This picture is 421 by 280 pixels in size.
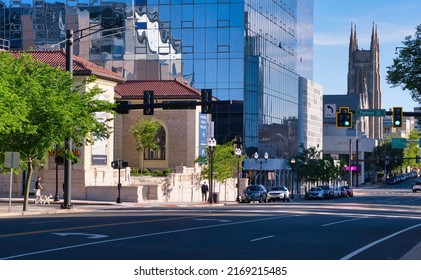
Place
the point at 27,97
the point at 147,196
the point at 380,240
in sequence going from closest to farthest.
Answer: the point at 380,240
the point at 27,97
the point at 147,196

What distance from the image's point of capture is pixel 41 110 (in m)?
40.7

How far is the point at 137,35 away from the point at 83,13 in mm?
6314

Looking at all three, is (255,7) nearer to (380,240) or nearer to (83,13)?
(83,13)

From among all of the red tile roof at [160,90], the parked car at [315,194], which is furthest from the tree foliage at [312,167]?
the red tile roof at [160,90]

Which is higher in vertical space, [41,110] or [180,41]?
[180,41]

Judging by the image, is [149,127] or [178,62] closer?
[149,127]

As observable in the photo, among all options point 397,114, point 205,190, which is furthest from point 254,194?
point 397,114

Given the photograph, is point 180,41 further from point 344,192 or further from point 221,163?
point 221,163

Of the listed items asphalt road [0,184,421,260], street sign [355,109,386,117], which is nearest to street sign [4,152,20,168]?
asphalt road [0,184,421,260]

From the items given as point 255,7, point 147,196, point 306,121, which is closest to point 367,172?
point 306,121

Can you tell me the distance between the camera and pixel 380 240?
24000mm

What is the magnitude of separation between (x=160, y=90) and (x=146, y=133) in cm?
649

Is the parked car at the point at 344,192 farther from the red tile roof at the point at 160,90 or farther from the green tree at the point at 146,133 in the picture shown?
the green tree at the point at 146,133

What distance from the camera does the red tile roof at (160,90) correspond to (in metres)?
80.8
